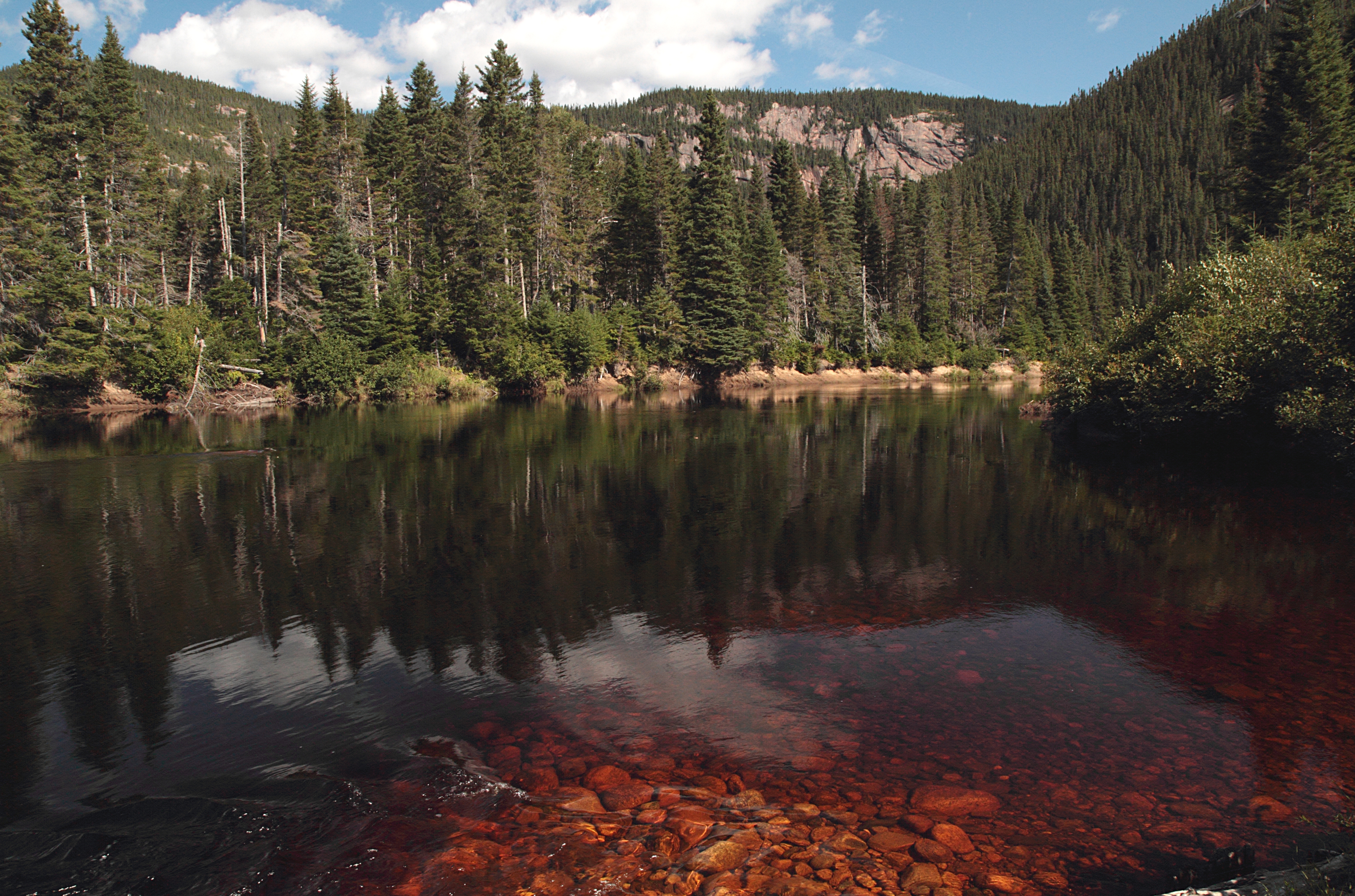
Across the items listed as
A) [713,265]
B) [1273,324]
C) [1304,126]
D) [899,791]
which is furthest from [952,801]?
[713,265]

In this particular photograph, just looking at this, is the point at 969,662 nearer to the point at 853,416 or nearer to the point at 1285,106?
the point at 853,416

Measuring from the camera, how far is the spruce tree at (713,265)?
6119 cm

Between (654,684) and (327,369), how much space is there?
142ft

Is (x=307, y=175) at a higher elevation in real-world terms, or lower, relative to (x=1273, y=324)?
higher

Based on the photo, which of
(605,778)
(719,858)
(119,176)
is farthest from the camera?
(119,176)

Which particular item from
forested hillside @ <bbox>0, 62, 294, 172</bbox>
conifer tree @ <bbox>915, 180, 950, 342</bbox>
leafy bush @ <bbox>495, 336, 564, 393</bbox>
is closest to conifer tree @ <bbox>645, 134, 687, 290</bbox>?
leafy bush @ <bbox>495, 336, 564, 393</bbox>

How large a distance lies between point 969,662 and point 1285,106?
46.9 m

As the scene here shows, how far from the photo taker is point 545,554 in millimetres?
13250

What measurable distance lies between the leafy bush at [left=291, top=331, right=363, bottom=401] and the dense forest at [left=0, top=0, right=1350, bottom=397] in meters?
0.13

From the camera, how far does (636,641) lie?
30.5ft

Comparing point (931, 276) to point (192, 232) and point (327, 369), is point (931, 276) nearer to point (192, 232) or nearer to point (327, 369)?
point (327, 369)

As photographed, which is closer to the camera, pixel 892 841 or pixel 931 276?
pixel 892 841

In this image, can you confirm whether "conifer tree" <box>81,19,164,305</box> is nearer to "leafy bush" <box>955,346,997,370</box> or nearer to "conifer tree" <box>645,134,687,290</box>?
"conifer tree" <box>645,134,687,290</box>

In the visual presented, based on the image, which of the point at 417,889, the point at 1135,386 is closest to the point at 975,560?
the point at 417,889
